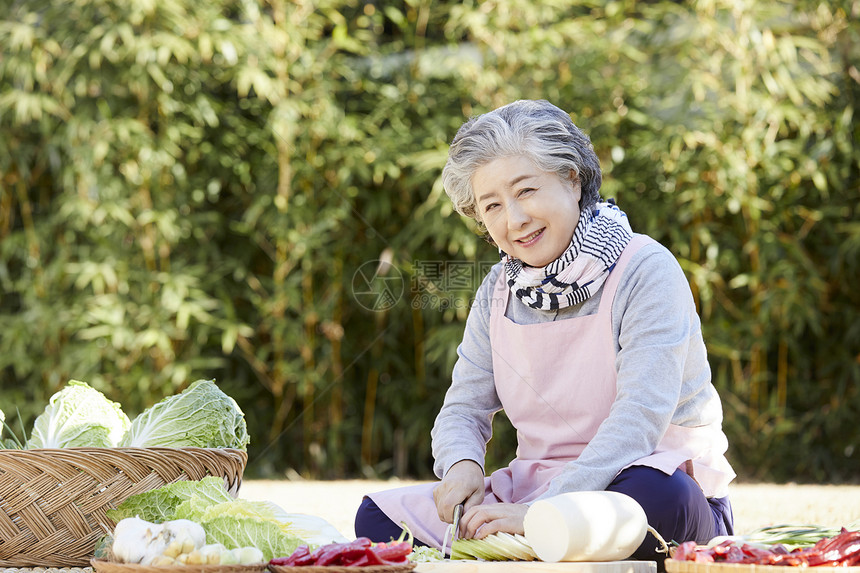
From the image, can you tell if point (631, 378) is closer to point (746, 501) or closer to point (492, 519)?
point (492, 519)

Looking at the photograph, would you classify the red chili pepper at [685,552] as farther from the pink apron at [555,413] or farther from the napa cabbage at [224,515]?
the napa cabbage at [224,515]

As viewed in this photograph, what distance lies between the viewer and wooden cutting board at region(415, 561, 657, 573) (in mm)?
1445

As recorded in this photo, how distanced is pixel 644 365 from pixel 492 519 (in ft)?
1.34

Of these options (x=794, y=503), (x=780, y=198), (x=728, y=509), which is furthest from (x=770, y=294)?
(x=728, y=509)

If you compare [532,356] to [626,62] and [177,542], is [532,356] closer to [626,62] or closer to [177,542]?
[177,542]

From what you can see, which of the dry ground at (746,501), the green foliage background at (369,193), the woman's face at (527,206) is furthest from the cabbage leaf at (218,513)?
the green foliage background at (369,193)

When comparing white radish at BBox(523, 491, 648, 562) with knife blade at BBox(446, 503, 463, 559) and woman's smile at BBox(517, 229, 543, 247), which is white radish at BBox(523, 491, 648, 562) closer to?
knife blade at BBox(446, 503, 463, 559)

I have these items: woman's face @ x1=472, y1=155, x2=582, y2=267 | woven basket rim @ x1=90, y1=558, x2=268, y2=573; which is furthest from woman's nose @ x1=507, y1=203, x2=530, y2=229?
woven basket rim @ x1=90, y1=558, x2=268, y2=573

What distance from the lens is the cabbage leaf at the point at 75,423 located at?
1.92m

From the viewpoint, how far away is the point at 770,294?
161 inches

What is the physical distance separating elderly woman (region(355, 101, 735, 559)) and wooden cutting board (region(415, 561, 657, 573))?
0.23 meters

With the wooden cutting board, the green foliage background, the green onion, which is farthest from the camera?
the green foliage background

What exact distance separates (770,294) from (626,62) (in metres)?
1.26

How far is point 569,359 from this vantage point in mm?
1968
